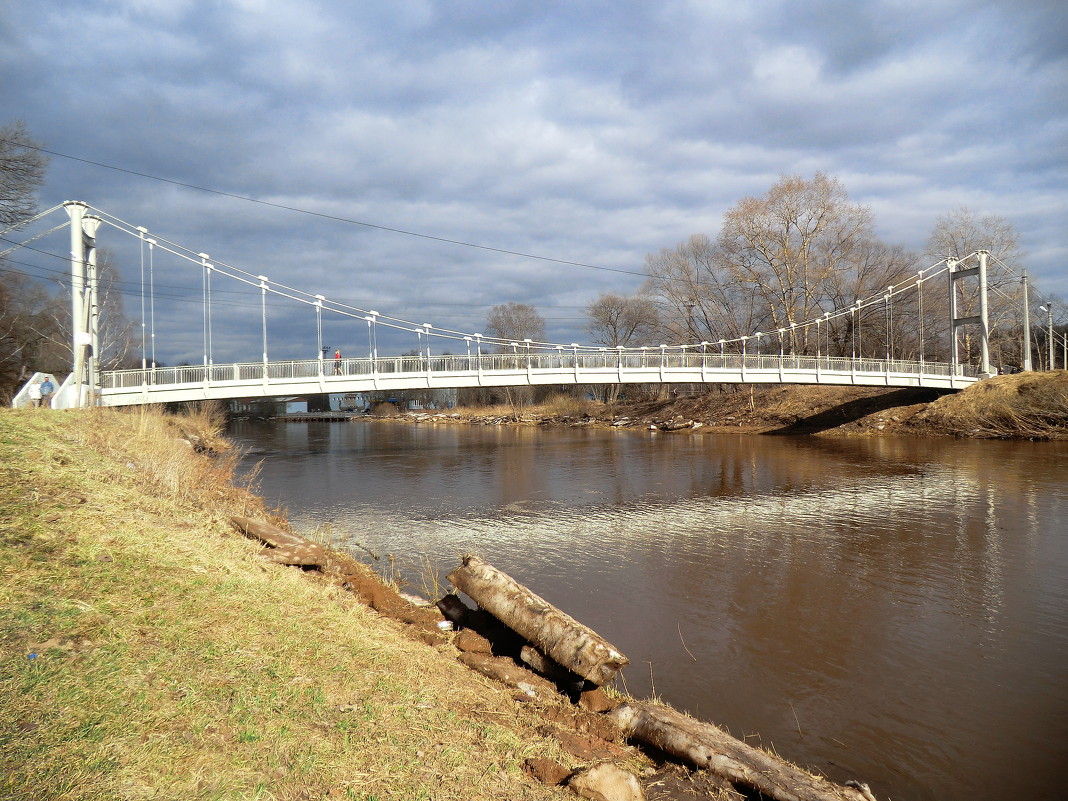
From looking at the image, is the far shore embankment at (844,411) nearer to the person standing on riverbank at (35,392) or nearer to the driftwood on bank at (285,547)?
the driftwood on bank at (285,547)

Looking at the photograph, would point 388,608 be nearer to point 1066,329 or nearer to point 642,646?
point 642,646

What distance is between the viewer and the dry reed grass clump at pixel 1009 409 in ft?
100

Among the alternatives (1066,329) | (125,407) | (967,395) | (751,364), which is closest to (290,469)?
(125,407)

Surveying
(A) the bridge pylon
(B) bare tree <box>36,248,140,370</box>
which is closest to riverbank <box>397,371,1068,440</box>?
(A) the bridge pylon

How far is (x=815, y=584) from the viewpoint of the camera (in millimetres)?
9336

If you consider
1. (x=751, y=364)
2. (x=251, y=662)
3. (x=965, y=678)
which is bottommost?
(x=965, y=678)

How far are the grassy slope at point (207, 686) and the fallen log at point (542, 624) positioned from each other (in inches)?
23.9

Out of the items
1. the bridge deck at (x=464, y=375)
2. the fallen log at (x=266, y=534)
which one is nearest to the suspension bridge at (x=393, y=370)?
the bridge deck at (x=464, y=375)

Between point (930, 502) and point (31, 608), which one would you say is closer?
point (31, 608)

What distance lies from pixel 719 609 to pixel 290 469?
21.5m

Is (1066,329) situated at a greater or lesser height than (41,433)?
greater

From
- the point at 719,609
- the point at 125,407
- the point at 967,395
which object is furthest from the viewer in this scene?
the point at 967,395

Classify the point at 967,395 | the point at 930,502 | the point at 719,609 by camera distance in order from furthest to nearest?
the point at 967,395 → the point at 930,502 → the point at 719,609

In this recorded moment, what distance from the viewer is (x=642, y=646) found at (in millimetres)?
7039
